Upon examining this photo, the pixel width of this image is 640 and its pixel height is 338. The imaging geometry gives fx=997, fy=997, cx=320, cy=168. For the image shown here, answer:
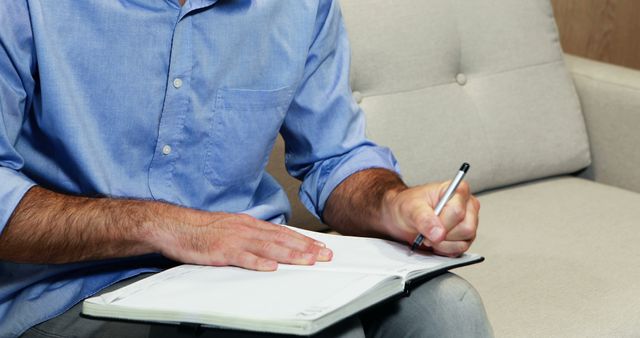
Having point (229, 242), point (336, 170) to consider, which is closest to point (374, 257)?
A: point (229, 242)

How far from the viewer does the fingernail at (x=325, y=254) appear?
1.05 meters

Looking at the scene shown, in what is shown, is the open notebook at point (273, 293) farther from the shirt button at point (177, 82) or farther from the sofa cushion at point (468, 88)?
the sofa cushion at point (468, 88)

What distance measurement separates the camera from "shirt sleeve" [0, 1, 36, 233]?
1.03 m

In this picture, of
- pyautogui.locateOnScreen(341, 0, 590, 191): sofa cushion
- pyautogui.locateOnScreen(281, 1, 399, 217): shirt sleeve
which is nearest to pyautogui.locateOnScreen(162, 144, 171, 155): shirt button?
pyautogui.locateOnScreen(281, 1, 399, 217): shirt sleeve

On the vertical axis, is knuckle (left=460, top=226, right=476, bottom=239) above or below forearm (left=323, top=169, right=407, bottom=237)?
above

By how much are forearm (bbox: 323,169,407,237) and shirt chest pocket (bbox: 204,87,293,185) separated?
0.39ft

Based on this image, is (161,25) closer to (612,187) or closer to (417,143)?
(417,143)

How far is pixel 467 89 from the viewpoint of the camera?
1.81 meters

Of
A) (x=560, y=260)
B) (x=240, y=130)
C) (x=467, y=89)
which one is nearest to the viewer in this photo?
(x=240, y=130)

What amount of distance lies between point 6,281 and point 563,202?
Answer: 102cm

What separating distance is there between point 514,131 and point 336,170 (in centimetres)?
61

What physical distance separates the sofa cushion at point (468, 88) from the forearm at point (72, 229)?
0.68 metres

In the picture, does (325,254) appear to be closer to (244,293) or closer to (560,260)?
(244,293)

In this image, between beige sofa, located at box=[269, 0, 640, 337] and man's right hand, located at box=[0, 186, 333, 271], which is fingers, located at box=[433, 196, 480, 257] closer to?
man's right hand, located at box=[0, 186, 333, 271]
